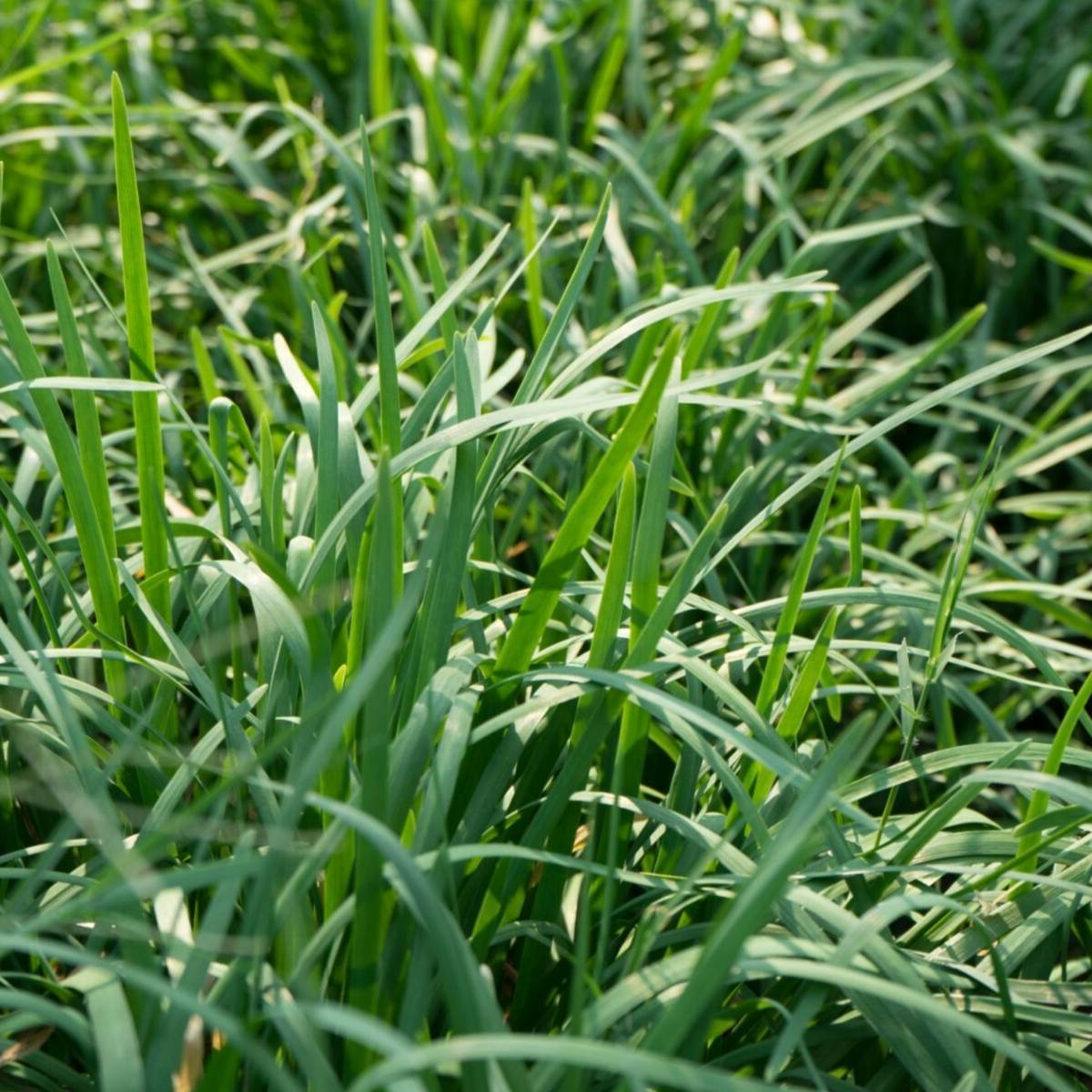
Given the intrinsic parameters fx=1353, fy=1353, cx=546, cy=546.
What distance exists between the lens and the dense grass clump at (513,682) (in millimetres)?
719

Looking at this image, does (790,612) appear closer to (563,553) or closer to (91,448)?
(563,553)

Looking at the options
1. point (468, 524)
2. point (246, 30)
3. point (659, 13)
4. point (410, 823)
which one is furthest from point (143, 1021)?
Answer: point (659, 13)

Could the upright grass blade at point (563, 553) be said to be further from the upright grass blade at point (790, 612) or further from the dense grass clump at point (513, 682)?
the upright grass blade at point (790, 612)

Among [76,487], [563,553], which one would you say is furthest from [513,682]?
[76,487]

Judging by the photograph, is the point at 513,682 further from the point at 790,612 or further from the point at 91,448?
the point at 91,448

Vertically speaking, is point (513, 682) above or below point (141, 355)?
below

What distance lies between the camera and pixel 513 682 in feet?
2.90

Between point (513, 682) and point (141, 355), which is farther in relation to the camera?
point (141, 355)

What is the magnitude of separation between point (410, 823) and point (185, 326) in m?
1.10

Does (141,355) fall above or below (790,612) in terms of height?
above

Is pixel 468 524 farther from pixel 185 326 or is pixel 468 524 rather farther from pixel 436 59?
pixel 436 59

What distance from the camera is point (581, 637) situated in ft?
3.18

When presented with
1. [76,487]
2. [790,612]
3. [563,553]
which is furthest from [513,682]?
[76,487]

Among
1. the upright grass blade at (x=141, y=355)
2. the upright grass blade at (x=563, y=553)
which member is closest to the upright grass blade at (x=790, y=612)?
the upright grass blade at (x=563, y=553)
